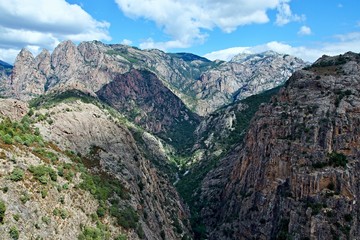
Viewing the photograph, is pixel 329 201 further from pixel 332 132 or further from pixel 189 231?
pixel 189 231

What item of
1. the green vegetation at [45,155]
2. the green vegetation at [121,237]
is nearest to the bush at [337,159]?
the green vegetation at [121,237]

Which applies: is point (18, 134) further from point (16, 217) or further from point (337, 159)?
point (337, 159)

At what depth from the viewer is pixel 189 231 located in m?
138

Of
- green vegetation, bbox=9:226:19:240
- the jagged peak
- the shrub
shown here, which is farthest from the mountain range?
the jagged peak

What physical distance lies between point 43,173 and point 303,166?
242 feet

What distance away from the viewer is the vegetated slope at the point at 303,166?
102m

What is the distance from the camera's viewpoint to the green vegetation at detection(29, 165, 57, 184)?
6800 cm

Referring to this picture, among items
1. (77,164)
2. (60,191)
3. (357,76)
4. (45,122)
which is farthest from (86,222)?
(357,76)

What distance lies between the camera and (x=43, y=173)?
69562 mm

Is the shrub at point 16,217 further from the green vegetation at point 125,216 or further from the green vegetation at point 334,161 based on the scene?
the green vegetation at point 334,161

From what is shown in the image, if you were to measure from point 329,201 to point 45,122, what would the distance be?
257 ft

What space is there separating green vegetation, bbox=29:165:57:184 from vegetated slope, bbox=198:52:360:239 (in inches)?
2616

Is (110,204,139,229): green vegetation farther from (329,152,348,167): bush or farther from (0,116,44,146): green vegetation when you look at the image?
(329,152,348,167): bush

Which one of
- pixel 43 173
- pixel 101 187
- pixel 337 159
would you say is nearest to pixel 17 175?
pixel 43 173
